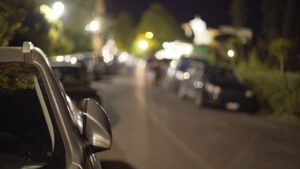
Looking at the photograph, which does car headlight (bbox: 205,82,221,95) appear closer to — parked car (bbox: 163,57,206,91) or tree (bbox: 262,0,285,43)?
parked car (bbox: 163,57,206,91)

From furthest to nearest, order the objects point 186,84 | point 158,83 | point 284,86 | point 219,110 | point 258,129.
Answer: point 158,83
point 186,84
point 219,110
point 284,86
point 258,129

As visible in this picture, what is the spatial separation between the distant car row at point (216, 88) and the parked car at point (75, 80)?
811 centimetres

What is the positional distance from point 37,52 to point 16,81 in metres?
0.23

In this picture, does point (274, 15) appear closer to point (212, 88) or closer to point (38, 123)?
point (212, 88)

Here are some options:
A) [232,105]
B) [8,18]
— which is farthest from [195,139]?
[232,105]

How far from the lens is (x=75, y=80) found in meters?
12.4

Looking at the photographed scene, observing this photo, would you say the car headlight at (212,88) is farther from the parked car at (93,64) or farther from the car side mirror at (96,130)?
the car side mirror at (96,130)

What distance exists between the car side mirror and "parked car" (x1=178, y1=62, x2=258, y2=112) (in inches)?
646

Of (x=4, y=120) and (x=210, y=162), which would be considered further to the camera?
(x=210, y=162)

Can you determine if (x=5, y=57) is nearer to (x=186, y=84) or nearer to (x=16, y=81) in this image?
(x=16, y=81)

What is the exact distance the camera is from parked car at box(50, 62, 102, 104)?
37.7 ft

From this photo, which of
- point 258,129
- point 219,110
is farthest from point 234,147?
point 219,110

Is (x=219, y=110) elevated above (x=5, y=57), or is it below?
below

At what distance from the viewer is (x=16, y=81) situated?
3789 mm
